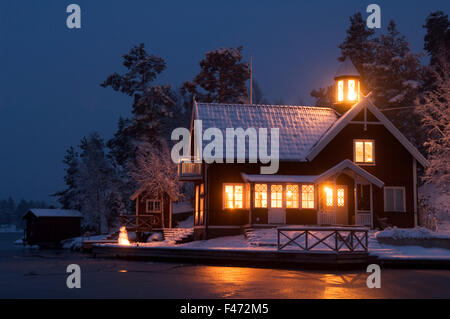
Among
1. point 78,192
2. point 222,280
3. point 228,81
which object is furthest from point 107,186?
point 222,280

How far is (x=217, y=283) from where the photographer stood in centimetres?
1755

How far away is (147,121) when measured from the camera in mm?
56344

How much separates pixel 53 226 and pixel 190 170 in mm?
28936

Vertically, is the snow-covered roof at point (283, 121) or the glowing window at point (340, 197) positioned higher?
the snow-covered roof at point (283, 121)

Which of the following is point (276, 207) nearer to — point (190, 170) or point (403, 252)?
point (190, 170)

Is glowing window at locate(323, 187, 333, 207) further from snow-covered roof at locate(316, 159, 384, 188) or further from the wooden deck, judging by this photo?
the wooden deck

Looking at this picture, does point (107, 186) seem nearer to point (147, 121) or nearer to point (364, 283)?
point (147, 121)

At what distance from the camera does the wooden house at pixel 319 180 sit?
1281 inches

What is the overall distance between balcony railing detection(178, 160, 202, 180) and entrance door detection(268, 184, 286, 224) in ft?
15.2

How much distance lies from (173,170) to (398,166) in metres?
22.8

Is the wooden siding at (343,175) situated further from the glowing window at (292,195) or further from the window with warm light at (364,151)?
the glowing window at (292,195)

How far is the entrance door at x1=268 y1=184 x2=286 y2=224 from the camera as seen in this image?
107 ft

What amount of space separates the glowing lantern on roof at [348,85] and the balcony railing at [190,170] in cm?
1029

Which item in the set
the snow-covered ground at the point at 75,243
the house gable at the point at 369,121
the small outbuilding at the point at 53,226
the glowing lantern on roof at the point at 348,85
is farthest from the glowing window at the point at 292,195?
the small outbuilding at the point at 53,226
